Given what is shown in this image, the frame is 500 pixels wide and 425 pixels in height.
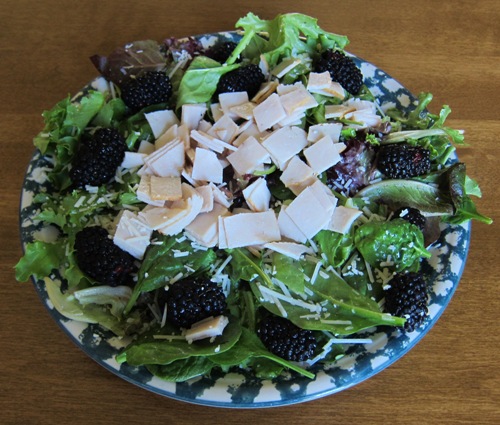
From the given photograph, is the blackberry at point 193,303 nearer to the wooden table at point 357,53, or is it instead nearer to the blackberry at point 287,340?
the blackberry at point 287,340

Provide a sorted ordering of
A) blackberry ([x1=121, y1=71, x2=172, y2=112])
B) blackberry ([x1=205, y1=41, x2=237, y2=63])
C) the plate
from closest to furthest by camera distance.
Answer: the plate, blackberry ([x1=121, y1=71, x2=172, y2=112]), blackberry ([x1=205, y1=41, x2=237, y2=63])

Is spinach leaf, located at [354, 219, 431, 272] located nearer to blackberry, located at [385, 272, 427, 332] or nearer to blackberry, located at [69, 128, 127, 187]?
blackberry, located at [385, 272, 427, 332]

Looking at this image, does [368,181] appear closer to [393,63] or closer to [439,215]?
[439,215]

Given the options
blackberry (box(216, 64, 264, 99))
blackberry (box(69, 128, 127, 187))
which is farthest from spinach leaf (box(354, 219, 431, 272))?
blackberry (box(69, 128, 127, 187))

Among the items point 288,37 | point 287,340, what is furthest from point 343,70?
point 287,340

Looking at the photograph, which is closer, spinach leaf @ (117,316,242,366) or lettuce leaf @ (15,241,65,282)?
spinach leaf @ (117,316,242,366)

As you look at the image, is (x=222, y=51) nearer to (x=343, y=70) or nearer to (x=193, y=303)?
(x=343, y=70)
